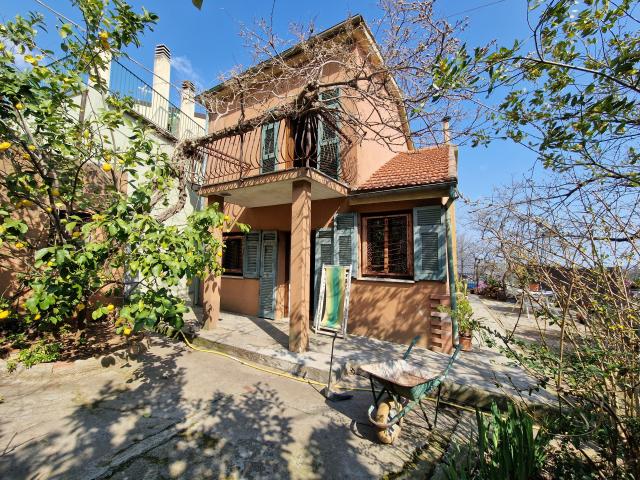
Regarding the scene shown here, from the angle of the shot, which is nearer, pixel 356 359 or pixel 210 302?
pixel 356 359

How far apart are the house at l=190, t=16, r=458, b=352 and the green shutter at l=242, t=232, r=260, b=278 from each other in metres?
0.03

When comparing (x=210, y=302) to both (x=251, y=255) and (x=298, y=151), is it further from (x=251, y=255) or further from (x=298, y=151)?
(x=298, y=151)

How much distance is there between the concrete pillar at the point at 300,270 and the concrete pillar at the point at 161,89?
24.7 ft

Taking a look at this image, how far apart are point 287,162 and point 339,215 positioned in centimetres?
189

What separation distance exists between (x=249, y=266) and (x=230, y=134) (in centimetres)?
417

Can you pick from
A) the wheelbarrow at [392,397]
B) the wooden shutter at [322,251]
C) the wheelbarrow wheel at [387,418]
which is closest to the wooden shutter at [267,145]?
the wooden shutter at [322,251]

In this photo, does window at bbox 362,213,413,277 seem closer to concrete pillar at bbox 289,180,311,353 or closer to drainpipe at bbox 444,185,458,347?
drainpipe at bbox 444,185,458,347

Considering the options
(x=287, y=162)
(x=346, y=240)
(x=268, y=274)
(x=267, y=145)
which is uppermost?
(x=267, y=145)

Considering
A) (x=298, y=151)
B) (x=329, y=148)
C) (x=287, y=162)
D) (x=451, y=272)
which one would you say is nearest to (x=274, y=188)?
(x=287, y=162)

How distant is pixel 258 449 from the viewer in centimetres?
293

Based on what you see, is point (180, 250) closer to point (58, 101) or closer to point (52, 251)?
point (52, 251)

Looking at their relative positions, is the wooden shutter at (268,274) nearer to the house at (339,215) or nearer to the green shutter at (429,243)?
the house at (339,215)

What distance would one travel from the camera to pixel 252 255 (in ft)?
28.9

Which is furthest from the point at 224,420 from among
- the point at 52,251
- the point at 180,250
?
the point at 52,251
